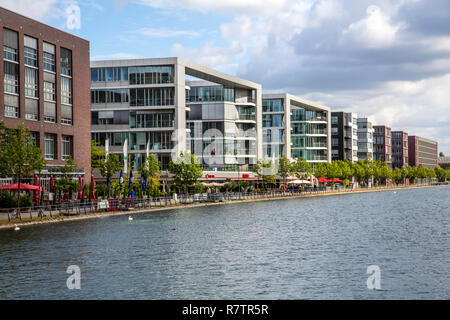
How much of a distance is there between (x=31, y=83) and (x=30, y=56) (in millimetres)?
3480

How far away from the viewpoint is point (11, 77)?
75062 millimetres

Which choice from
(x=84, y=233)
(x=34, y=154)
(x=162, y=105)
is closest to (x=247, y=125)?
(x=162, y=105)

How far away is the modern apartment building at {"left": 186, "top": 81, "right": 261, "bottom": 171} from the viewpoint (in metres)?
134

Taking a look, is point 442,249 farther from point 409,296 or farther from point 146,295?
point 146,295

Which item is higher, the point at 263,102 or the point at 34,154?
the point at 263,102

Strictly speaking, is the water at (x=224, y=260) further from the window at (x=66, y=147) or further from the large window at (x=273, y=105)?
the large window at (x=273, y=105)

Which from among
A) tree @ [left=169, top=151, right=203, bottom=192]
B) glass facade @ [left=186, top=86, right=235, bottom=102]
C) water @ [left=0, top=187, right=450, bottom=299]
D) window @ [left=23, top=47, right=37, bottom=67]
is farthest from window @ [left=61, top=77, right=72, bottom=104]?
glass facade @ [left=186, top=86, right=235, bottom=102]

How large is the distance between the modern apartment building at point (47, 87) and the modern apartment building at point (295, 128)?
3012 inches

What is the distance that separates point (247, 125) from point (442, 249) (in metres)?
105

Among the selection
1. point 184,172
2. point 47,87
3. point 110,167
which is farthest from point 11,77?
point 184,172

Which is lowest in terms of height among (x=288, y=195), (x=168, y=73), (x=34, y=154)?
(x=288, y=195)

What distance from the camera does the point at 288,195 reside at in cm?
12788

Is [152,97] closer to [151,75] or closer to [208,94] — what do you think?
[151,75]

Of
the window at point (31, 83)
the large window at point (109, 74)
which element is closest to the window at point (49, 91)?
the window at point (31, 83)
